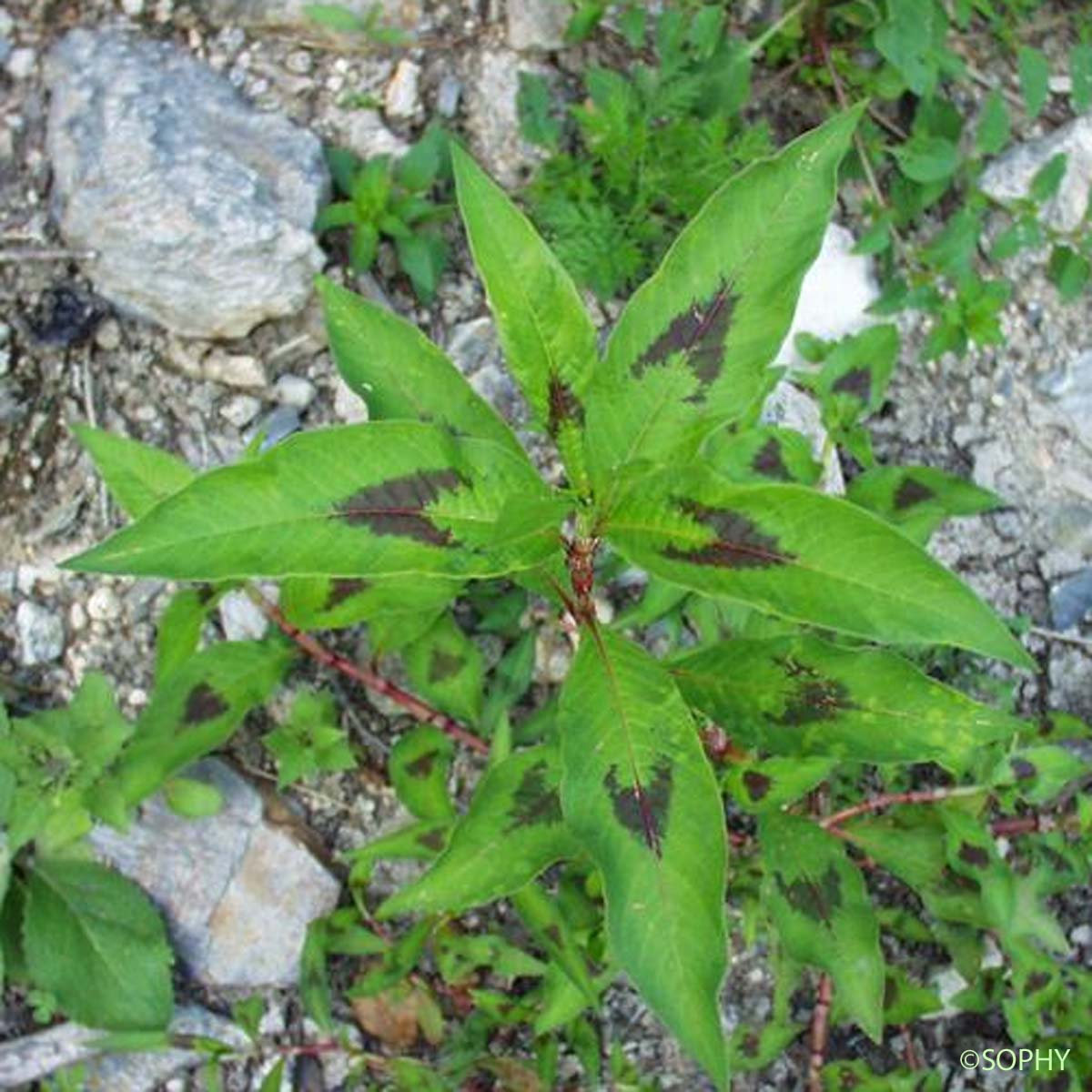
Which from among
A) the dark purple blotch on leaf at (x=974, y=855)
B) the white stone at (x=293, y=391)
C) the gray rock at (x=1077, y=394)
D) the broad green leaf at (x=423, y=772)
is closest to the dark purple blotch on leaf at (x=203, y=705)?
the broad green leaf at (x=423, y=772)

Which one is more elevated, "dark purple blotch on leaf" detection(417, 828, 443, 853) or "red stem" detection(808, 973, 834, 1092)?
"dark purple blotch on leaf" detection(417, 828, 443, 853)

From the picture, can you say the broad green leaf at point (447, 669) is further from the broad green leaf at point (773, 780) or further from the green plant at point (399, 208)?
the green plant at point (399, 208)

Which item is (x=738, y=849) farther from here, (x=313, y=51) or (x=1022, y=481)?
(x=313, y=51)

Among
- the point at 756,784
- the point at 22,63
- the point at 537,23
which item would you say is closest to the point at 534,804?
the point at 756,784

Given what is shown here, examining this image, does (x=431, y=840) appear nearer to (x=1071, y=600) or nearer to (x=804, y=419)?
(x=804, y=419)

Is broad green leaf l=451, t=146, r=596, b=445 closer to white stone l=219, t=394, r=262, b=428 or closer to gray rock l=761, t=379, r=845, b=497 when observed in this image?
gray rock l=761, t=379, r=845, b=497

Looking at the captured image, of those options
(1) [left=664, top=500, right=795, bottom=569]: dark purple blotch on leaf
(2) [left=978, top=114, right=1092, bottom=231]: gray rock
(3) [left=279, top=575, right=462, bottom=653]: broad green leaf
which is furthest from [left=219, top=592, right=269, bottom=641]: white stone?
(2) [left=978, top=114, right=1092, bottom=231]: gray rock
